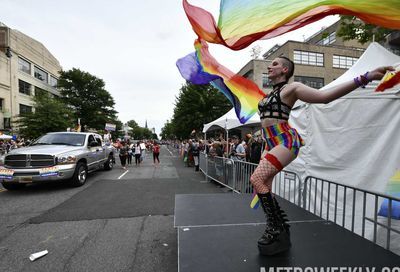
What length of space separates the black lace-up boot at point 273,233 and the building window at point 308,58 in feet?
114

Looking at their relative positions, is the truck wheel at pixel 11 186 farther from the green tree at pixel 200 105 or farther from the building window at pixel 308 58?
the building window at pixel 308 58

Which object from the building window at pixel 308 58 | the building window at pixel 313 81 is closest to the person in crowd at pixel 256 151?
the building window at pixel 313 81

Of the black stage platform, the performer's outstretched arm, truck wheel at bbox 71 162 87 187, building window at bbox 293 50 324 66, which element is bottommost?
truck wheel at bbox 71 162 87 187

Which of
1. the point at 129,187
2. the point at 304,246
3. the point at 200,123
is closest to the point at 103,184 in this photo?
the point at 129,187

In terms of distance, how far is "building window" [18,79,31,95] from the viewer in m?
34.6

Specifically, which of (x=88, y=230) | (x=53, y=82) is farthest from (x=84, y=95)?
A: (x=88, y=230)

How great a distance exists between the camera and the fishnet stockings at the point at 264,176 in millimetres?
2250

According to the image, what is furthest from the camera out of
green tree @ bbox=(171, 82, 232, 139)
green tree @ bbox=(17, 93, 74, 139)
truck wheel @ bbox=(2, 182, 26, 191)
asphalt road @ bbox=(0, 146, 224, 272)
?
green tree @ bbox=(171, 82, 232, 139)

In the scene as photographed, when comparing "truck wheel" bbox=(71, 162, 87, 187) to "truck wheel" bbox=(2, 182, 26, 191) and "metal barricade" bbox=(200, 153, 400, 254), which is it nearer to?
"truck wheel" bbox=(2, 182, 26, 191)

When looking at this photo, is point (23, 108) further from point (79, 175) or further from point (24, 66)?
point (79, 175)

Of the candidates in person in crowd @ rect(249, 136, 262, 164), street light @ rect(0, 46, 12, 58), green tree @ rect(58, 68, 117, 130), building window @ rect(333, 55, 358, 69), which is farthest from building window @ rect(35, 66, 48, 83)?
building window @ rect(333, 55, 358, 69)

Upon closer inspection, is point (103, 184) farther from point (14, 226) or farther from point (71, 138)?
point (14, 226)

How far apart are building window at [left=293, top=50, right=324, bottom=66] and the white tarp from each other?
31447 mm

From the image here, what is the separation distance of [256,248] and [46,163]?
697cm
